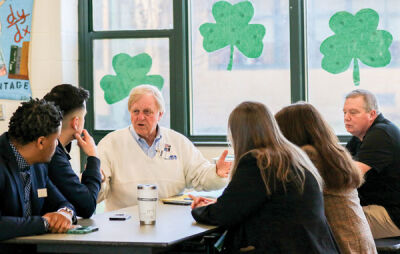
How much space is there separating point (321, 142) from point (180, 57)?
2.68 metres

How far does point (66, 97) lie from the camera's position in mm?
3127

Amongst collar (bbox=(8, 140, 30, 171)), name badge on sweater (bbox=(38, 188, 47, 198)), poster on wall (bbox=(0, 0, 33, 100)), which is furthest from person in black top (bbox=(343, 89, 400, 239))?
poster on wall (bbox=(0, 0, 33, 100))

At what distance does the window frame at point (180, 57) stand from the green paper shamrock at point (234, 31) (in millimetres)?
218

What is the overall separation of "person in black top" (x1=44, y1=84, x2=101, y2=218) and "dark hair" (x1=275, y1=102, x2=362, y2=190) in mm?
953

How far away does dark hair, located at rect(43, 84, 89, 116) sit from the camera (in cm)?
311

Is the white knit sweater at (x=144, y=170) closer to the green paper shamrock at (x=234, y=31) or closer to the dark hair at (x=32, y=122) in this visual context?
the dark hair at (x=32, y=122)

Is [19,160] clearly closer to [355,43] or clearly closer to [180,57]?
[180,57]

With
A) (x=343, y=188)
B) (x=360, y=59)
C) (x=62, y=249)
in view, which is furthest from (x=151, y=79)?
(x=62, y=249)

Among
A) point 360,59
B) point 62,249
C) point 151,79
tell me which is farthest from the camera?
point 151,79

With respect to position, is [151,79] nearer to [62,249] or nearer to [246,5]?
[246,5]

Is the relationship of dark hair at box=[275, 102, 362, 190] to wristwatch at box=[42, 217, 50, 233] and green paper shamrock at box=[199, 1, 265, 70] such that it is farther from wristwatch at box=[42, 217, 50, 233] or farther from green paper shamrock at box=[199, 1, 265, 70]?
green paper shamrock at box=[199, 1, 265, 70]

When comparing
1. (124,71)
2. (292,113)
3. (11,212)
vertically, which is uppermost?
(124,71)

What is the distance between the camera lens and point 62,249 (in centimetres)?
242

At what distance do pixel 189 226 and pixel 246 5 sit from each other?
3.08 meters
